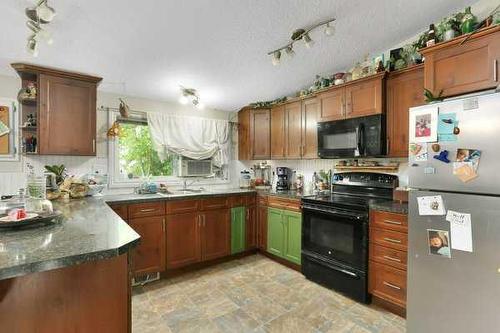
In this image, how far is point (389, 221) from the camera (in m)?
2.26

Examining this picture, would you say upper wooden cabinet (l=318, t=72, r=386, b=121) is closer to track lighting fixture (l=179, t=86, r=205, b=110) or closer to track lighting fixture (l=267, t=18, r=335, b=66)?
track lighting fixture (l=267, t=18, r=335, b=66)

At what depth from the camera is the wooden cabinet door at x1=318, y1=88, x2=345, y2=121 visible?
9.73ft

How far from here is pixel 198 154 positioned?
395cm

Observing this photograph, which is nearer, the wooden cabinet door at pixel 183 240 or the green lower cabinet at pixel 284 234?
the wooden cabinet door at pixel 183 240

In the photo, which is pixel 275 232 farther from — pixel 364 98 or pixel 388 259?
pixel 364 98

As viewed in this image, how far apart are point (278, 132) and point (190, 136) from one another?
1.31m

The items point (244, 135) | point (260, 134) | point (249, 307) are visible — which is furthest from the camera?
point (244, 135)

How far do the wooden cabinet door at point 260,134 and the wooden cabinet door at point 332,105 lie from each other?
0.98 meters

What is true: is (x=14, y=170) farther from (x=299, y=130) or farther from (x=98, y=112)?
(x=299, y=130)

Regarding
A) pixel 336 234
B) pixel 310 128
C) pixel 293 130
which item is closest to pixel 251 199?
pixel 293 130

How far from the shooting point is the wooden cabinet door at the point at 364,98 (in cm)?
264

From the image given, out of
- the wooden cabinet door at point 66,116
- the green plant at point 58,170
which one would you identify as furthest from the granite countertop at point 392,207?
the green plant at point 58,170

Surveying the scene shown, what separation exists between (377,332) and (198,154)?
9.84 feet

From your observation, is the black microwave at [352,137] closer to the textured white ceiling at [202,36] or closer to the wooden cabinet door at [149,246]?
the textured white ceiling at [202,36]
